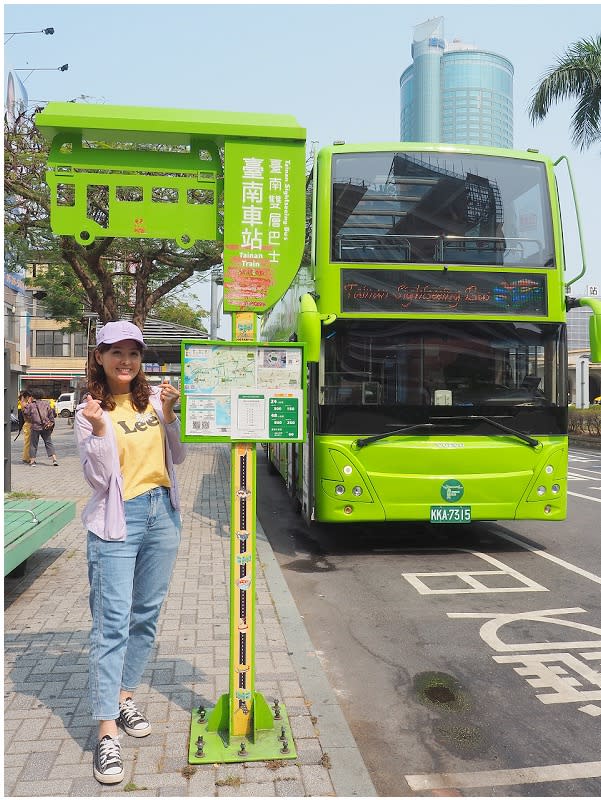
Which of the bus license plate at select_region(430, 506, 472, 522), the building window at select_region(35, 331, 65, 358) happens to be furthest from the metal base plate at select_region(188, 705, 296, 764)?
the building window at select_region(35, 331, 65, 358)

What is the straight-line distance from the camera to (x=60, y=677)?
4219 millimetres

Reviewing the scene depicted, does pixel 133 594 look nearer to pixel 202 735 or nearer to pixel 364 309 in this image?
pixel 202 735

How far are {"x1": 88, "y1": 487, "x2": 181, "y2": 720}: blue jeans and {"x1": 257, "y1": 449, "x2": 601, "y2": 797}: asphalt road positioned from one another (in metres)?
1.24

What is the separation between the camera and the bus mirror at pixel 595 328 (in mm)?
7543

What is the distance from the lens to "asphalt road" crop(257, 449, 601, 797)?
347 cm

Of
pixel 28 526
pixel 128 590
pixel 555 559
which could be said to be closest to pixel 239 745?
pixel 128 590

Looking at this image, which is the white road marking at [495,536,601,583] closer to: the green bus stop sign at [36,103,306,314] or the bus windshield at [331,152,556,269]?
the bus windshield at [331,152,556,269]

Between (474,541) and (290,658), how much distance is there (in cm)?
453

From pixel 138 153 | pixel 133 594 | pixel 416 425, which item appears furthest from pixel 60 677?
pixel 416 425

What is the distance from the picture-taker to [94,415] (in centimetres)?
315

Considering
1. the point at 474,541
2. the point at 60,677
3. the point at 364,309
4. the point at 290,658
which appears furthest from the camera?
the point at 474,541

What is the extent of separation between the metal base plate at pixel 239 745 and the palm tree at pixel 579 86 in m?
22.2

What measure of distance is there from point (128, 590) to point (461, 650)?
2.63 meters

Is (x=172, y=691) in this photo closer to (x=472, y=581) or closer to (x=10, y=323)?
(x=472, y=581)
